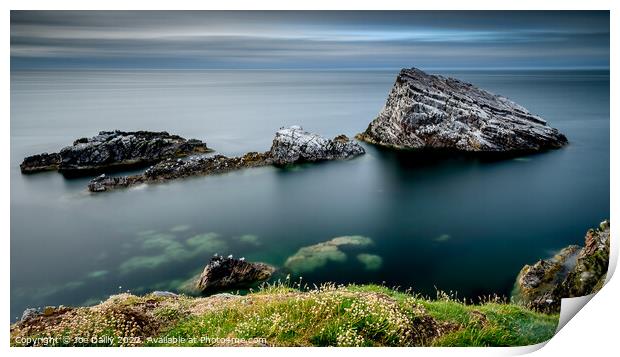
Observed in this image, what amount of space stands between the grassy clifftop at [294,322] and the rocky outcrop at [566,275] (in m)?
0.40

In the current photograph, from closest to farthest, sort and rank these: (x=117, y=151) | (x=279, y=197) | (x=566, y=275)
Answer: (x=566, y=275), (x=279, y=197), (x=117, y=151)

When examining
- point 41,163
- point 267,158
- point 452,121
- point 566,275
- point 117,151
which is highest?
point 452,121

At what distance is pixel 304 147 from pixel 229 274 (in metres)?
3.39

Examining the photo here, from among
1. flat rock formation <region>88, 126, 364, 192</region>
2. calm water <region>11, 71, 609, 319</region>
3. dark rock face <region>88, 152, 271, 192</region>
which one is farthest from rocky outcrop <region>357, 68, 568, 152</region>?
dark rock face <region>88, 152, 271, 192</region>

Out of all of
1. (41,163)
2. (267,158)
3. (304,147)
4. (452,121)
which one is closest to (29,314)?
(41,163)

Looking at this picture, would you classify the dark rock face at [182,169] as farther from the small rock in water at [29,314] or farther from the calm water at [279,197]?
the small rock in water at [29,314]

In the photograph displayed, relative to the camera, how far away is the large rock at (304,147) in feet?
38.1

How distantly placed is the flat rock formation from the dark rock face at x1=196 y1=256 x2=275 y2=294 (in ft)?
7.82

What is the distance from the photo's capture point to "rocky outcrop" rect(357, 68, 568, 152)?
476 inches

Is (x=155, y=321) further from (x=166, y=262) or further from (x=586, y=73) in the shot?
(x=586, y=73)

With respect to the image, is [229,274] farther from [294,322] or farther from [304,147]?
[304,147]

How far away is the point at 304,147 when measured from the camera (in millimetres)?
11656

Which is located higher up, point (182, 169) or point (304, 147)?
point (304, 147)

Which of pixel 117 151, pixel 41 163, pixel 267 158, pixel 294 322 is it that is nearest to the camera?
pixel 294 322
